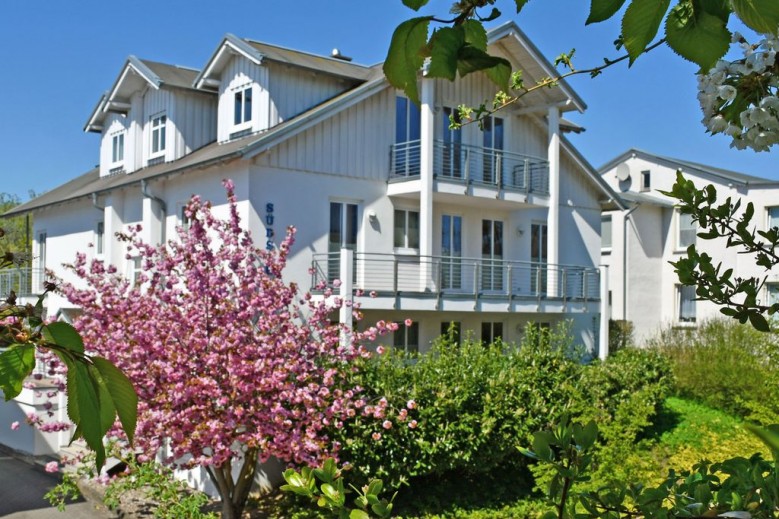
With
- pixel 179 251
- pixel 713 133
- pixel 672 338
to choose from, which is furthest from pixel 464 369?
pixel 713 133

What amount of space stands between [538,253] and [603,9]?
22509mm

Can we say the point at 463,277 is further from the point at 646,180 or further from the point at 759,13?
the point at 759,13

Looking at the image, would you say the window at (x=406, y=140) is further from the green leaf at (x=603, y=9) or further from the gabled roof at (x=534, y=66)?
the green leaf at (x=603, y=9)

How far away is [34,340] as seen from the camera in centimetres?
112

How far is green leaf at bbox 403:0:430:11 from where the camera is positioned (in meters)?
1.07

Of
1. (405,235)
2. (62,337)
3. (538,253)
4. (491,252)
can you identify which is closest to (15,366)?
(62,337)

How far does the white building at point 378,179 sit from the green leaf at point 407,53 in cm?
1577

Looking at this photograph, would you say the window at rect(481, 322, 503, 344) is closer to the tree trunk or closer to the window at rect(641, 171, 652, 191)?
the tree trunk

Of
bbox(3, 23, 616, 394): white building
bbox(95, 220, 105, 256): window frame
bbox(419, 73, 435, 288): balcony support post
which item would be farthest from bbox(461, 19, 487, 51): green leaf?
bbox(95, 220, 105, 256): window frame

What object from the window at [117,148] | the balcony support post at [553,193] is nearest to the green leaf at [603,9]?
the balcony support post at [553,193]

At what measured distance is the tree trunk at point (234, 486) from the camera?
1341 cm

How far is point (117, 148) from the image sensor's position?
24.3 metres

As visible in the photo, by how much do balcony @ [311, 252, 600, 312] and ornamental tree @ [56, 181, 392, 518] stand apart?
4.41 meters

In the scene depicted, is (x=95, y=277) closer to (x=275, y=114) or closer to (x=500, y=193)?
(x=275, y=114)
